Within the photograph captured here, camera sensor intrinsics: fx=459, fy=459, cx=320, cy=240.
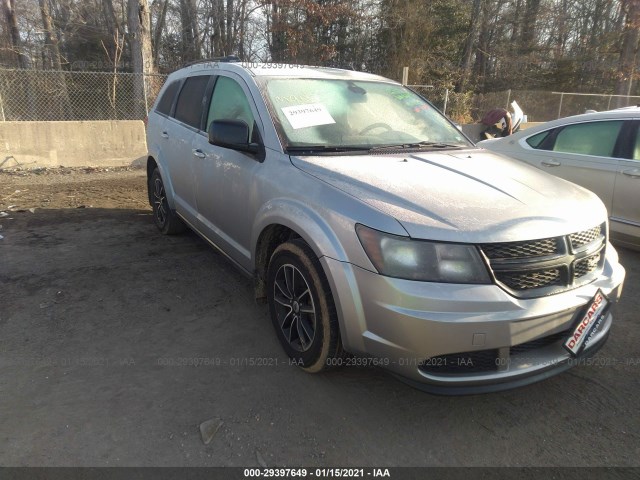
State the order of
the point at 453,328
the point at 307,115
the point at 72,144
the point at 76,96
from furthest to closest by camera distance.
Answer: the point at 76,96
the point at 72,144
the point at 307,115
the point at 453,328

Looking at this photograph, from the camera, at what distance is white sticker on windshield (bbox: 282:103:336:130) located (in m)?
3.15

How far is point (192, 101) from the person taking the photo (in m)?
4.45

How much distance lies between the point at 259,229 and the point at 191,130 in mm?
1723

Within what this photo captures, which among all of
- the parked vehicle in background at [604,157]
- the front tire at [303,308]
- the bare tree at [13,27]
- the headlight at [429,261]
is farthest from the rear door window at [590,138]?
the bare tree at [13,27]

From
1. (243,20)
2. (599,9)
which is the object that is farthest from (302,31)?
(599,9)

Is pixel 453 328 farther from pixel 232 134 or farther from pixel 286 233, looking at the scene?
pixel 232 134

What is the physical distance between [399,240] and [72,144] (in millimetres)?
9250

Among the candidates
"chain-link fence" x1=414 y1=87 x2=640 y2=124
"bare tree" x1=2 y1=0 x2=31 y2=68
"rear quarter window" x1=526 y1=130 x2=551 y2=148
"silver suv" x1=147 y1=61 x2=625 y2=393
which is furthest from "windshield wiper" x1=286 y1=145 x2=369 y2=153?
"bare tree" x1=2 y1=0 x2=31 y2=68

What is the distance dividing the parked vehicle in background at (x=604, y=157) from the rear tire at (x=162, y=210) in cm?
426

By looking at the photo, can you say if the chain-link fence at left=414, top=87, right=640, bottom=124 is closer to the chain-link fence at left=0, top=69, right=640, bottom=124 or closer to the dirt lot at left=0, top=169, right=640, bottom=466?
the chain-link fence at left=0, top=69, right=640, bottom=124

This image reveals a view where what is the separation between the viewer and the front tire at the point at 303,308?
99.3 inches

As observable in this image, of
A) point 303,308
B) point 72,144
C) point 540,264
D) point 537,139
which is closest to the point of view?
point 540,264

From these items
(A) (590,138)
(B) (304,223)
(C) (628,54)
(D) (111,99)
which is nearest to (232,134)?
(B) (304,223)

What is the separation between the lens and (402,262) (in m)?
2.19
